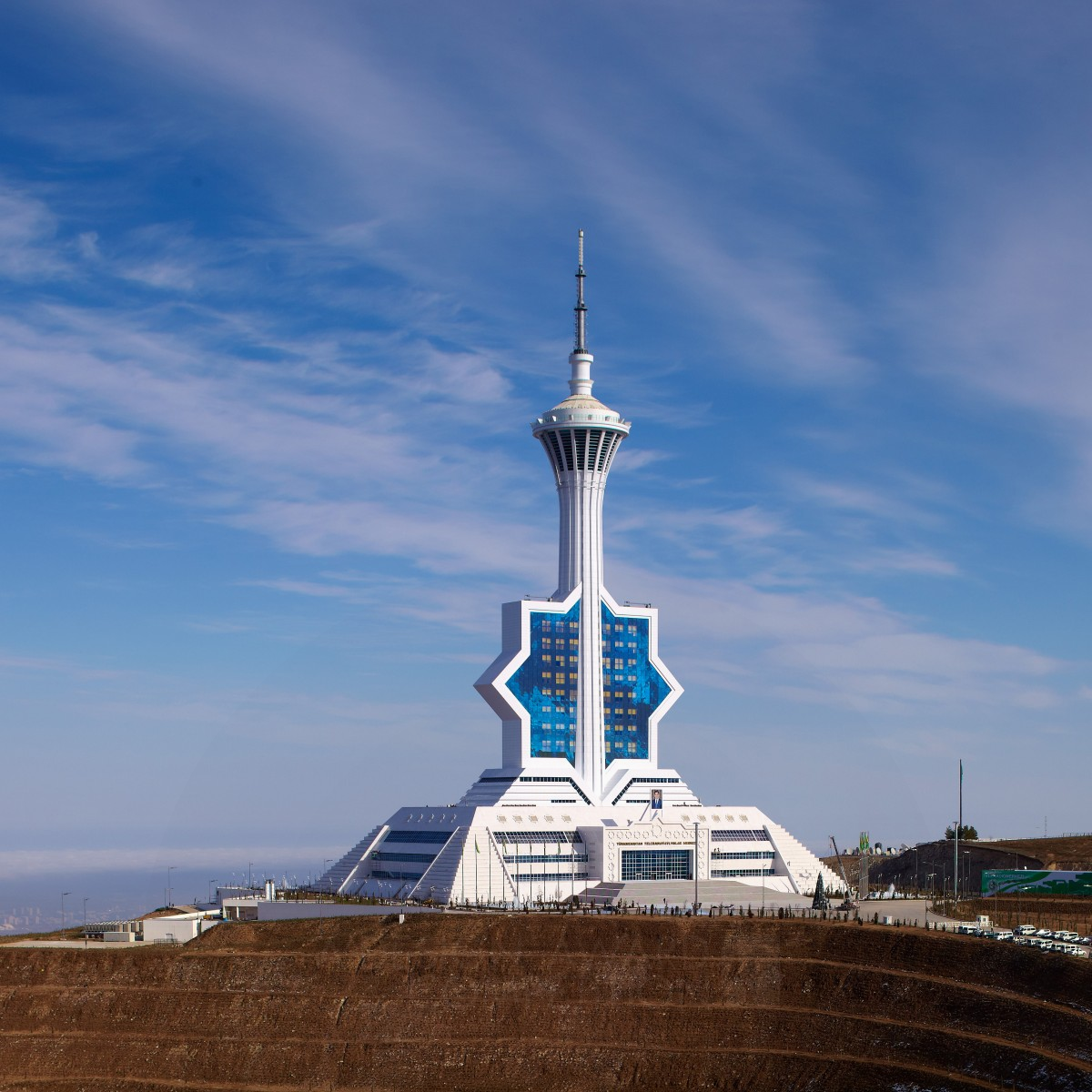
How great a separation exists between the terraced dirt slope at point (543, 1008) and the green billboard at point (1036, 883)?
3503 cm

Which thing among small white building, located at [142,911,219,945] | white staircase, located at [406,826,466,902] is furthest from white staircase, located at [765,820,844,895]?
small white building, located at [142,911,219,945]

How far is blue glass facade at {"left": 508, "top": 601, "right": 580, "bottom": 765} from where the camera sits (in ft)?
453

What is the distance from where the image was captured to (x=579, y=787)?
453 ft

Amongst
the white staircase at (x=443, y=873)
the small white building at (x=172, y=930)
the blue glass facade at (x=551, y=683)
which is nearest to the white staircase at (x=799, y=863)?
the blue glass facade at (x=551, y=683)

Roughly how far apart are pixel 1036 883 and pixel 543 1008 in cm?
5004

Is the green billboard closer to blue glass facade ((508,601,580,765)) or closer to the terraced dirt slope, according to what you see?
blue glass facade ((508,601,580,765))

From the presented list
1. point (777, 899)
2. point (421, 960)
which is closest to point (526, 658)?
point (777, 899)

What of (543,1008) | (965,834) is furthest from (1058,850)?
(543,1008)

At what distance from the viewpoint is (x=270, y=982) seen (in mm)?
104250

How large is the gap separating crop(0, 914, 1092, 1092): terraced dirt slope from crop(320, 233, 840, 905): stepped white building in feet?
65.9

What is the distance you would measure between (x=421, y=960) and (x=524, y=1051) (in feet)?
35.6

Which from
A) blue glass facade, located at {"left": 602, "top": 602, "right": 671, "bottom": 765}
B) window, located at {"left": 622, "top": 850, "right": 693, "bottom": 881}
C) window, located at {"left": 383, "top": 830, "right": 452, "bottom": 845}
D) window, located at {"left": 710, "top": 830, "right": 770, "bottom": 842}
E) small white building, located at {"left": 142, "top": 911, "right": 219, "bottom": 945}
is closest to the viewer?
small white building, located at {"left": 142, "top": 911, "right": 219, "bottom": 945}

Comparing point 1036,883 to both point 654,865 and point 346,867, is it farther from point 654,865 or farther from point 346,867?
point 346,867

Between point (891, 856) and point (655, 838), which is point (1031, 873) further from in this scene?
point (891, 856)
